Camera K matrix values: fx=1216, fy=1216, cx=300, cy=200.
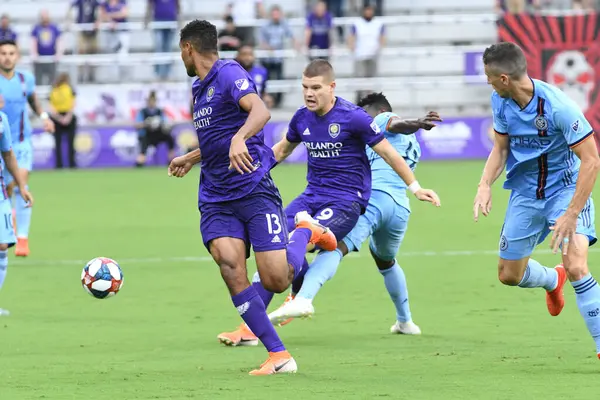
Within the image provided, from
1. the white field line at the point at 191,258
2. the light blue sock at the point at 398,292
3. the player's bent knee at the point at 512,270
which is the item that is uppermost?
the player's bent knee at the point at 512,270

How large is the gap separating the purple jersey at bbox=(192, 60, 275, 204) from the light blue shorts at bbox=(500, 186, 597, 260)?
1.70 metres

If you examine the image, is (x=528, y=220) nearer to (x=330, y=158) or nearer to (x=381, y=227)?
(x=381, y=227)

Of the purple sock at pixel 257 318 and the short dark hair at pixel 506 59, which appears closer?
the short dark hair at pixel 506 59

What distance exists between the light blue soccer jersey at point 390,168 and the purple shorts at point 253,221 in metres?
1.93

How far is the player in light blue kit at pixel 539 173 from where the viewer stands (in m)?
7.43

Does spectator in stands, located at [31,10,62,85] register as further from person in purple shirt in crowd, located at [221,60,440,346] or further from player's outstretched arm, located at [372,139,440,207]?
player's outstretched arm, located at [372,139,440,207]

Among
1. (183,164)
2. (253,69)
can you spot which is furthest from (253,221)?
(253,69)

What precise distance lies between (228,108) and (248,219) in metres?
0.73

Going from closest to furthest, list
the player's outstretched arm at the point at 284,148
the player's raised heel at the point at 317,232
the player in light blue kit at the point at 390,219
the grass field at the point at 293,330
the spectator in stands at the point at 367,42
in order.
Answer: the grass field at the point at 293,330, the player's raised heel at the point at 317,232, the player in light blue kit at the point at 390,219, the player's outstretched arm at the point at 284,148, the spectator in stands at the point at 367,42

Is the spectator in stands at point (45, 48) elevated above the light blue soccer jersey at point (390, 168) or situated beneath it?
situated beneath

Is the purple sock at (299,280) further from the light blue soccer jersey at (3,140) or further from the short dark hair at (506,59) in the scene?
the light blue soccer jersey at (3,140)

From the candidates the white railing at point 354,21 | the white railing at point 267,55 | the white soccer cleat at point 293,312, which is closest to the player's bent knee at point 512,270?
the white soccer cleat at point 293,312

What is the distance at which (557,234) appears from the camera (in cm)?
738

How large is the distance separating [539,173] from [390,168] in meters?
2.05
